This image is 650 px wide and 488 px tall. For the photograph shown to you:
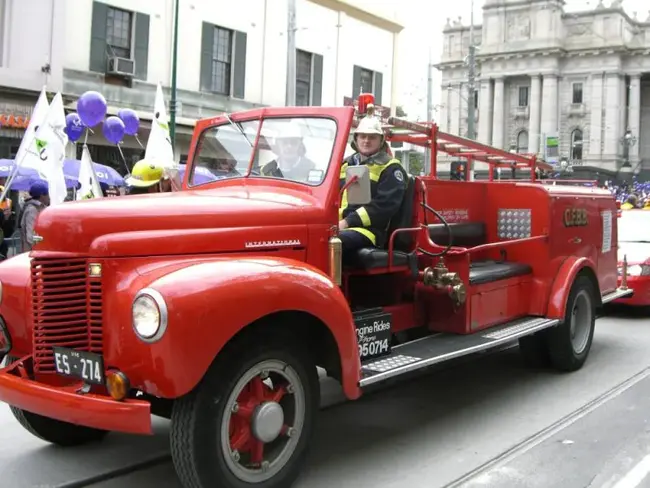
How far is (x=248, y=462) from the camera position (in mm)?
3736

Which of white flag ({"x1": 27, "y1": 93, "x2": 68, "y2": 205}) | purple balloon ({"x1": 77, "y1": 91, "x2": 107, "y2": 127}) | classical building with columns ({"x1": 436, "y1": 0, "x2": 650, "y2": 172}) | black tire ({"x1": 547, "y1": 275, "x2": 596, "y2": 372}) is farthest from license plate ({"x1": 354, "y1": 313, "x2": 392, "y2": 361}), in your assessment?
classical building with columns ({"x1": 436, "y1": 0, "x2": 650, "y2": 172})

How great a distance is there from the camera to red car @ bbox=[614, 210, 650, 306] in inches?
393

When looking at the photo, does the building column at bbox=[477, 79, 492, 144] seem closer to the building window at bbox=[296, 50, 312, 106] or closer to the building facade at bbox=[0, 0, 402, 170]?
the building facade at bbox=[0, 0, 402, 170]

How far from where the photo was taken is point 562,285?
6551 millimetres

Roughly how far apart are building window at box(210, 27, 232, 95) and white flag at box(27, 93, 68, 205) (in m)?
9.65

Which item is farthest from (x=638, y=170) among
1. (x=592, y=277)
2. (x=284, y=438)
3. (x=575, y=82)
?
(x=284, y=438)

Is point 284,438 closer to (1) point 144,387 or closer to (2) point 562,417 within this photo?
(1) point 144,387

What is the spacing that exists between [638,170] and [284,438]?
239 ft

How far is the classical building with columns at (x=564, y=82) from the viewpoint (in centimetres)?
7038

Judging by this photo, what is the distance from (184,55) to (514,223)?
13811 mm

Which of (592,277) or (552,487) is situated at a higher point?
(592,277)

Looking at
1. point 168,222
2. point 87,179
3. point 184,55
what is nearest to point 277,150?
point 168,222

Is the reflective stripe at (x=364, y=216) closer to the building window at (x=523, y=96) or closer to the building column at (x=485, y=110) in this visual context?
the building column at (x=485, y=110)

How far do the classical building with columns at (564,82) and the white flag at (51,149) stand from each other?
204 feet
